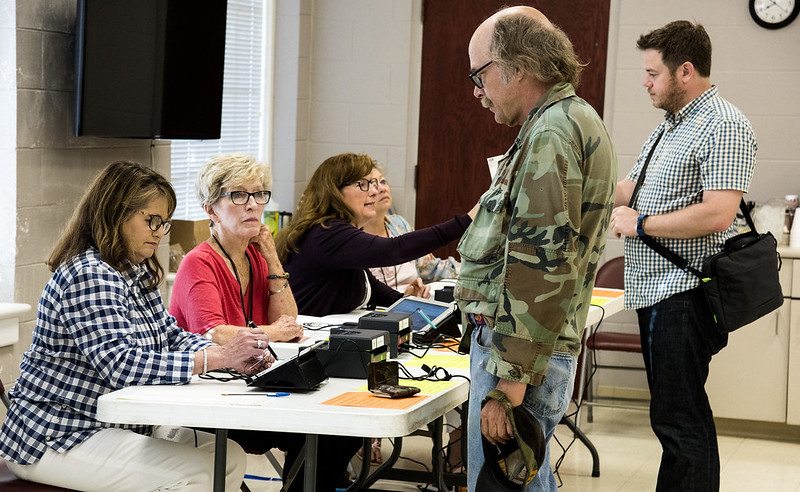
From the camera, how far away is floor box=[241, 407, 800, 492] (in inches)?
155

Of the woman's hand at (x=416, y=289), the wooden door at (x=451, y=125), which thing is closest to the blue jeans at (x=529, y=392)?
the woman's hand at (x=416, y=289)

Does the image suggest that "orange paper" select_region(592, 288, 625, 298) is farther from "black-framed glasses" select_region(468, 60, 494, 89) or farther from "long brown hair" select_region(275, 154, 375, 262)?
"black-framed glasses" select_region(468, 60, 494, 89)

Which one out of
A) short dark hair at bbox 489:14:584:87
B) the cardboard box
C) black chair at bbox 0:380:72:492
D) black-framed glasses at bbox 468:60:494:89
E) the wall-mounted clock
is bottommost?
black chair at bbox 0:380:72:492

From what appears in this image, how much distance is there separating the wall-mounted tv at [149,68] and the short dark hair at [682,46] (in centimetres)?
182

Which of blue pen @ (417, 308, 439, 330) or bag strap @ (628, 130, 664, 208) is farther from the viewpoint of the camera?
bag strap @ (628, 130, 664, 208)

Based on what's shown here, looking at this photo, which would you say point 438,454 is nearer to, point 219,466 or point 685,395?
point 685,395

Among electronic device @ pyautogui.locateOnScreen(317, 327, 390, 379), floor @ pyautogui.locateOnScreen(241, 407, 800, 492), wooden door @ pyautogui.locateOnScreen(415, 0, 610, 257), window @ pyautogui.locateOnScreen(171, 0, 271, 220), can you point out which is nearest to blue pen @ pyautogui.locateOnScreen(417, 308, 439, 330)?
electronic device @ pyautogui.locateOnScreen(317, 327, 390, 379)

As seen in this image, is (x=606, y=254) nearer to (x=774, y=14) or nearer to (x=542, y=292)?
(x=774, y=14)

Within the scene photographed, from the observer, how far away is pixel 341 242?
11.4 ft

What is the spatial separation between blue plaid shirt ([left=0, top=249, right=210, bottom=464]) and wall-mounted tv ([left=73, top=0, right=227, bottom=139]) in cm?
126

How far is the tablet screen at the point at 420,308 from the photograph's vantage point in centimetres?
303

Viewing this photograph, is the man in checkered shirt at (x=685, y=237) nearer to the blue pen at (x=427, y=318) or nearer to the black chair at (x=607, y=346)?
the blue pen at (x=427, y=318)

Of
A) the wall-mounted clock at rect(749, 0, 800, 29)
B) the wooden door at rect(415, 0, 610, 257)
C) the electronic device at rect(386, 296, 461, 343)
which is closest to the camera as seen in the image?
the electronic device at rect(386, 296, 461, 343)

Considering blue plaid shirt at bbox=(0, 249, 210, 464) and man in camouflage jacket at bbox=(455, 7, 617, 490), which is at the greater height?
man in camouflage jacket at bbox=(455, 7, 617, 490)
